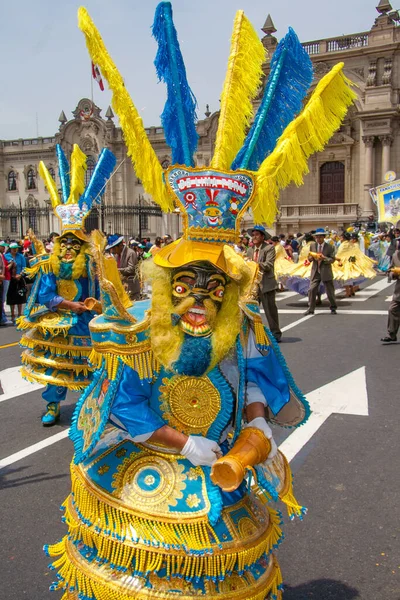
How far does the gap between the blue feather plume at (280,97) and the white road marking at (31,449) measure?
3.78 m

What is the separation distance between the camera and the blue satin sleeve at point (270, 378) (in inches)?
102

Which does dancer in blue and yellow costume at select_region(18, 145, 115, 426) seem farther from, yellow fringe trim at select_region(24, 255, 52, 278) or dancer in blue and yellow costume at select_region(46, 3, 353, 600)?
dancer in blue and yellow costume at select_region(46, 3, 353, 600)

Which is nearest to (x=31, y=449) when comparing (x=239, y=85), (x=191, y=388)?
(x=191, y=388)

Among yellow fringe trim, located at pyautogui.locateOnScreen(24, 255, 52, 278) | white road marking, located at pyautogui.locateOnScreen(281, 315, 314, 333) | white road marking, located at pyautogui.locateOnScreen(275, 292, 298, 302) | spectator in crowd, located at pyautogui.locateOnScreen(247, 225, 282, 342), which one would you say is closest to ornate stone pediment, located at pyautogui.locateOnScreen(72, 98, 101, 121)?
white road marking, located at pyautogui.locateOnScreen(275, 292, 298, 302)

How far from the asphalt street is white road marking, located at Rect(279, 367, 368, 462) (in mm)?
33

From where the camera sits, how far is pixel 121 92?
2559 mm

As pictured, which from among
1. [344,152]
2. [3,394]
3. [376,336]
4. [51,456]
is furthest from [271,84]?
[344,152]

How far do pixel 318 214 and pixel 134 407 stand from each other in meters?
35.3

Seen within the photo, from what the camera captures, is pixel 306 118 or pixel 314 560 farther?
pixel 314 560

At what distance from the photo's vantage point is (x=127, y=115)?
258 cm

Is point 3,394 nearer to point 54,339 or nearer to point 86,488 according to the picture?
point 54,339

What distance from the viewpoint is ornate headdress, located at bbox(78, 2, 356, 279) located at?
7.99ft

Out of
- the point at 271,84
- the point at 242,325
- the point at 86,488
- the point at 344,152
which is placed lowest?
the point at 86,488

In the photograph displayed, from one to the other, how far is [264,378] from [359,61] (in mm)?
39506
